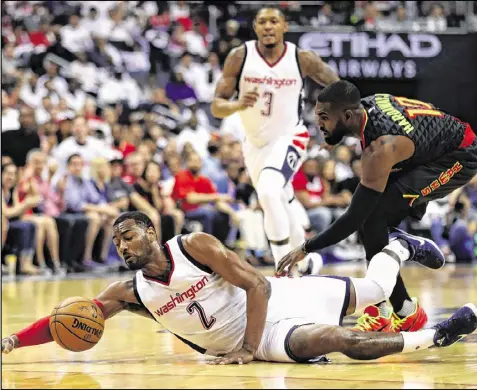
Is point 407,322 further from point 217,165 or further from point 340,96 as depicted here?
point 217,165

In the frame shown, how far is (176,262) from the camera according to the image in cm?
571

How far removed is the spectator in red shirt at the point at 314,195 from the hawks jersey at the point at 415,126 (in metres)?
8.56

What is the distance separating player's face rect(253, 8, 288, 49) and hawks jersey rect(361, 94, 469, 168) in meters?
2.25

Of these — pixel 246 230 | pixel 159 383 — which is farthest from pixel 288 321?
pixel 246 230

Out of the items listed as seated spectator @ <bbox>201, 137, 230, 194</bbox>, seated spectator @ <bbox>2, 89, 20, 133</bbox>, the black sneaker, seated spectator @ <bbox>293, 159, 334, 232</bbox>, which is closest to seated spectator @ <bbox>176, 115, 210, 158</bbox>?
seated spectator @ <bbox>201, 137, 230, 194</bbox>

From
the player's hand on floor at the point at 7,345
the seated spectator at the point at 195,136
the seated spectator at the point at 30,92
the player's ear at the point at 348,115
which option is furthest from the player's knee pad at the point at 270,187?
the seated spectator at the point at 30,92

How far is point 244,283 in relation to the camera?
18.4 feet

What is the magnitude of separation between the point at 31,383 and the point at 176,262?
116 cm

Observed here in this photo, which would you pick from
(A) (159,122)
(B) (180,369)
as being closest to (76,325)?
(B) (180,369)

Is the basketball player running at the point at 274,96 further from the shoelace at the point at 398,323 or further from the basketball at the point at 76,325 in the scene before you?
the basketball at the point at 76,325

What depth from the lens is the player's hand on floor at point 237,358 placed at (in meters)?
5.51

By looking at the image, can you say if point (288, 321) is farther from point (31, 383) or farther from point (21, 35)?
point (21, 35)

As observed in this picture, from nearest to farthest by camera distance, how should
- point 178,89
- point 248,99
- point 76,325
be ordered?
point 76,325
point 248,99
point 178,89

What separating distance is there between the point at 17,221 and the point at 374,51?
31.6 ft
